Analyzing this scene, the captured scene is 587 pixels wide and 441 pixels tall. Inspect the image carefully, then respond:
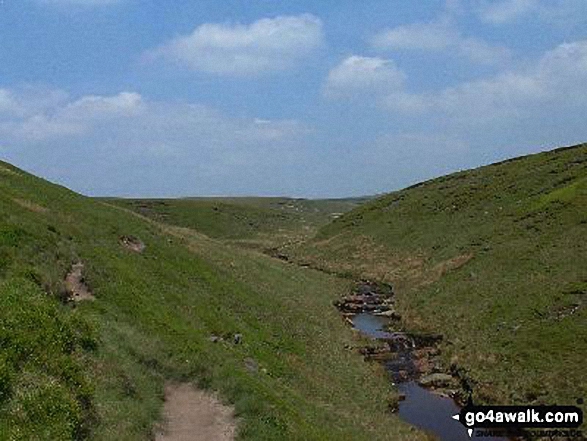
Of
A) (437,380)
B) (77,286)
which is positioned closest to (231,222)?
(437,380)

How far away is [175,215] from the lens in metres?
166

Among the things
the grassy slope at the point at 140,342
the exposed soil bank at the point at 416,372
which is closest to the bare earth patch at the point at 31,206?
the grassy slope at the point at 140,342

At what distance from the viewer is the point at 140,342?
26.0 meters

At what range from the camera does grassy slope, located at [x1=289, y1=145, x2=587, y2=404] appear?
112 feet

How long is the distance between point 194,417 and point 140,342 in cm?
549

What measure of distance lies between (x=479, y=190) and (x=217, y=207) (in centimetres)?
10238

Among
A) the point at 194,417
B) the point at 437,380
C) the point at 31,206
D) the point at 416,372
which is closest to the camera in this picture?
the point at 194,417

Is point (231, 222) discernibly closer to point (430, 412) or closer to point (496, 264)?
point (496, 264)

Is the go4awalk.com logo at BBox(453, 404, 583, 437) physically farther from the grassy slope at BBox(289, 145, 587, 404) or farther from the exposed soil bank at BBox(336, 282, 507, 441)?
the grassy slope at BBox(289, 145, 587, 404)

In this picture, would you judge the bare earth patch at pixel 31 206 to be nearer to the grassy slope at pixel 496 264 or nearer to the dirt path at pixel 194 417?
the dirt path at pixel 194 417

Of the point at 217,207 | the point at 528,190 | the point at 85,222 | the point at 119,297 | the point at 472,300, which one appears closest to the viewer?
the point at 119,297

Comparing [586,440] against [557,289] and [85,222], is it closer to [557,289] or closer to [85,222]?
[557,289]

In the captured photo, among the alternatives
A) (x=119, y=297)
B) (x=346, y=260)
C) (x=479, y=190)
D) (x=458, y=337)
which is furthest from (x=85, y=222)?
(x=479, y=190)

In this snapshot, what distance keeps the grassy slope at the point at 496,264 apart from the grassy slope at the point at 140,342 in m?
8.33
